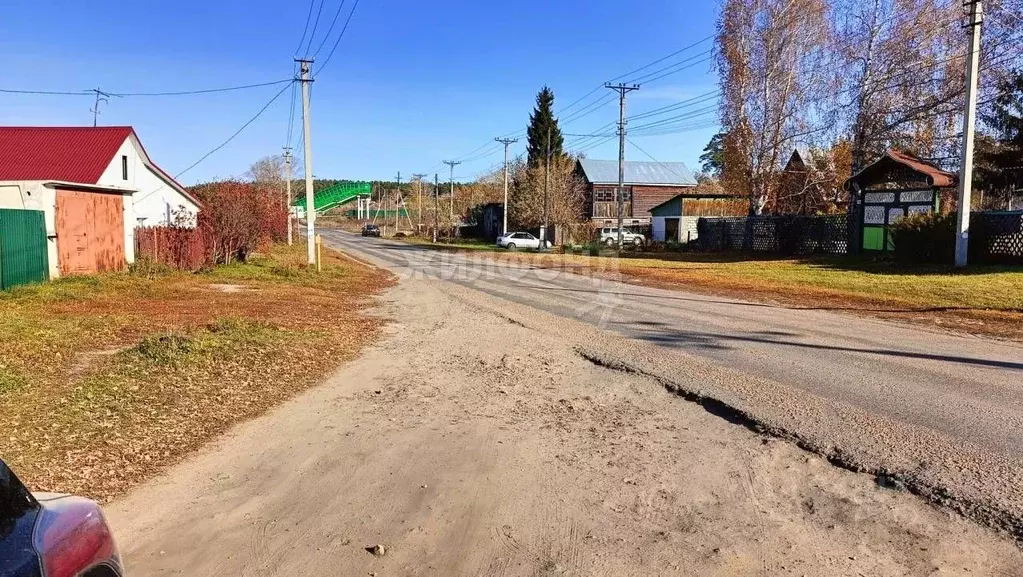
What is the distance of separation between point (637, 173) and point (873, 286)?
2013 inches

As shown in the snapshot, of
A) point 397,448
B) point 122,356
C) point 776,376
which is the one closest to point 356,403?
point 397,448

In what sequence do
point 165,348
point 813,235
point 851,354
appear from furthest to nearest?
1. point 813,235
2. point 851,354
3. point 165,348

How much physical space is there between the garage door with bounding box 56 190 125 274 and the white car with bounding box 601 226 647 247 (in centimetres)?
3249

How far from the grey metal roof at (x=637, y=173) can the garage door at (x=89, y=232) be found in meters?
49.0

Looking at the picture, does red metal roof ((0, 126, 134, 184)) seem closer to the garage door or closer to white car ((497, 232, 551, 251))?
the garage door

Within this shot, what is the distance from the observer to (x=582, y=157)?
230 feet

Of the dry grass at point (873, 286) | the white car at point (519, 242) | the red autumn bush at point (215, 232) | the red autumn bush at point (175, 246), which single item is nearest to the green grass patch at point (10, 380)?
the dry grass at point (873, 286)

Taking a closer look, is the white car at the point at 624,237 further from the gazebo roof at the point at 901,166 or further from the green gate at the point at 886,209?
the green gate at the point at 886,209

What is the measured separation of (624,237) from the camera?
176ft

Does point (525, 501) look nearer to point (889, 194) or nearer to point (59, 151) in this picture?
point (59, 151)

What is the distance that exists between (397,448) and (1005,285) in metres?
17.3

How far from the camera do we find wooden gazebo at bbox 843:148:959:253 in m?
25.7

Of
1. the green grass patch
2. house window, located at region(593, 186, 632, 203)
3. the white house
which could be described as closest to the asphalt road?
the green grass patch

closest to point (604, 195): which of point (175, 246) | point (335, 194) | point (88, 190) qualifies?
point (175, 246)
